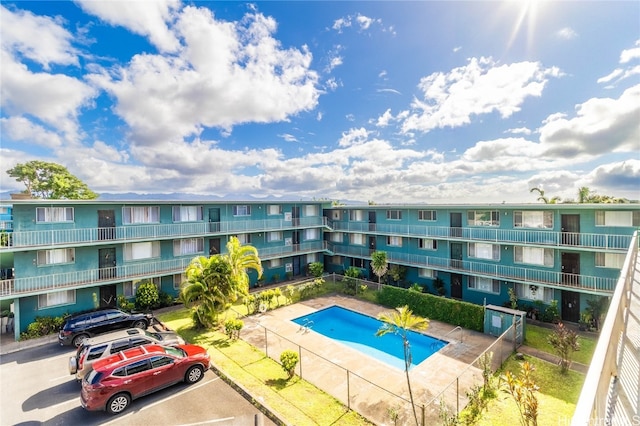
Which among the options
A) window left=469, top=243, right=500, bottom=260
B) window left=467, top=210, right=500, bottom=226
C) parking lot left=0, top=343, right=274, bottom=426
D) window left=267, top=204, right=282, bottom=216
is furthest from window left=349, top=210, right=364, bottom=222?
parking lot left=0, top=343, right=274, bottom=426

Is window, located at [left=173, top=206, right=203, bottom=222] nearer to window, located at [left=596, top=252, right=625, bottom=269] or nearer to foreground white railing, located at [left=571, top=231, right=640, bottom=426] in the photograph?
foreground white railing, located at [left=571, top=231, right=640, bottom=426]

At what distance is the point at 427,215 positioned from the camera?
28578mm

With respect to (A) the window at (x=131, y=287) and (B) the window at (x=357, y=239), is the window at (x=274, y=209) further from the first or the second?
(A) the window at (x=131, y=287)

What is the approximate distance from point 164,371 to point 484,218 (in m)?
24.0

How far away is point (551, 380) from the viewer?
46.0ft

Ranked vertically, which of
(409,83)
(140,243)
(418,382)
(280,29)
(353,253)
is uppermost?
(280,29)

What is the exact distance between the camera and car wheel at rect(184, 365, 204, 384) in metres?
13.6

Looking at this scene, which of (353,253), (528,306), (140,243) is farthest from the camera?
(353,253)

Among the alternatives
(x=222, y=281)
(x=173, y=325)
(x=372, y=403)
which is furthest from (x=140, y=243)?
(x=372, y=403)

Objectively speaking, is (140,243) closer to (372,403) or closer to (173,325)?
(173,325)

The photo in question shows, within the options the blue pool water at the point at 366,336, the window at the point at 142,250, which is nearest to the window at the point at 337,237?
the blue pool water at the point at 366,336

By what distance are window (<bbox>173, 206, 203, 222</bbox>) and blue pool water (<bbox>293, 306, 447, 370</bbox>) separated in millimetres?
12387

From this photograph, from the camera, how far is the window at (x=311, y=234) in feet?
117

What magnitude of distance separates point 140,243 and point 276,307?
11.6 meters
